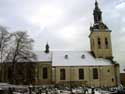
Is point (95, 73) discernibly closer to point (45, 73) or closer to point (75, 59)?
point (75, 59)

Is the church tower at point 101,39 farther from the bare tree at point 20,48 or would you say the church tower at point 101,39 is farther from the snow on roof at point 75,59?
the bare tree at point 20,48

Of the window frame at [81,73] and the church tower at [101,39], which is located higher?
the church tower at [101,39]

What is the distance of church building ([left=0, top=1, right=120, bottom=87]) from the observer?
73500 mm

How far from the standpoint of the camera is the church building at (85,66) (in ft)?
241

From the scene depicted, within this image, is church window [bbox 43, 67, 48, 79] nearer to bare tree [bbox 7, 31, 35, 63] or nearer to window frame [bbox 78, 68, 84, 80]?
window frame [bbox 78, 68, 84, 80]

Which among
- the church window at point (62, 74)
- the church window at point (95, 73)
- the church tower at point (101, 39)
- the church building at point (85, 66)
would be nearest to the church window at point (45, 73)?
the church building at point (85, 66)

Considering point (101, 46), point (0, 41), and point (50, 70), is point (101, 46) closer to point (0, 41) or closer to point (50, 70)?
point (50, 70)

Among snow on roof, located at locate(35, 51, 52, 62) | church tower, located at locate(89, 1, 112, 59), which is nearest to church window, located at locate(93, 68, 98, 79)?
church tower, located at locate(89, 1, 112, 59)

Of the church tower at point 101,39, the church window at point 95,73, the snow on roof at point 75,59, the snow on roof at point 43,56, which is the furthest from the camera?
the church tower at point 101,39

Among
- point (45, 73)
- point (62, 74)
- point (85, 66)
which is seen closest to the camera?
point (62, 74)

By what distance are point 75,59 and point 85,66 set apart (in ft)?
11.3

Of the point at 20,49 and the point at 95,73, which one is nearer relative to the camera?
the point at 20,49

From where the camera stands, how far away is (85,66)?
7406 centimetres

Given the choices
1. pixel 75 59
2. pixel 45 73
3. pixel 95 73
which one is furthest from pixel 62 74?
pixel 95 73
